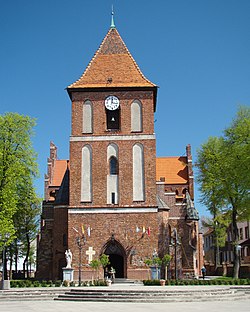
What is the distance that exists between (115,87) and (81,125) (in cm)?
428

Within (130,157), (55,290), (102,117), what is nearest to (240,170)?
(130,157)

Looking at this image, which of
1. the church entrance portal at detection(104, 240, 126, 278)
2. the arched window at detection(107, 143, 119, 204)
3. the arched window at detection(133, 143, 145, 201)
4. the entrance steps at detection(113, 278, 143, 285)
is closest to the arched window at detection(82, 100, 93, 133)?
the arched window at detection(107, 143, 119, 204)

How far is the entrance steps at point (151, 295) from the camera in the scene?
24844mm

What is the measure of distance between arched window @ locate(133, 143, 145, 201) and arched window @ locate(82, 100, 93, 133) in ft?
13.7

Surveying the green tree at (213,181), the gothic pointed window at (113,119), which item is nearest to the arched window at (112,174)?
the gothic pointed window at (113,119)

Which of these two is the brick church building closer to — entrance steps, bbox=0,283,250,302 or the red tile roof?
entrance steps, bbox=0,283,250,302

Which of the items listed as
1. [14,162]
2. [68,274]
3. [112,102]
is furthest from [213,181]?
[14,162]

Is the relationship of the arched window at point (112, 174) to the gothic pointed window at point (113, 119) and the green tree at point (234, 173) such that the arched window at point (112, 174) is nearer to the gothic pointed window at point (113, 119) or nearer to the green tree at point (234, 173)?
the gothic pointed window at point (113, 119)

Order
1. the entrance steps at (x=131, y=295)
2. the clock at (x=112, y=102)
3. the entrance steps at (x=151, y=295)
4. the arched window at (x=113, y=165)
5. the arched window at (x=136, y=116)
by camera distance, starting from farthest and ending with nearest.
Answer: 1. the clock at (x=112, y=102)
2. the arched window at (x=136, y=116)
3. the arched window at (x=113, y=165)
4. the entrance steps at (x=131, y=295)
5. the entrance steps at (x=151, y=295)

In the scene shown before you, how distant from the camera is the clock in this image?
40.9 m

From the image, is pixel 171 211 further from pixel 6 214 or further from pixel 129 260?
pixel 6 214

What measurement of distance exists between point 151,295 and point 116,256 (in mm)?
14867

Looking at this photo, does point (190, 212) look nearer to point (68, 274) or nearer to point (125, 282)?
point (125, 282)

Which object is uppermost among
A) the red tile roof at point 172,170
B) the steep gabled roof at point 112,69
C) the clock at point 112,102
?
the steep gabled roof at point 112,69
